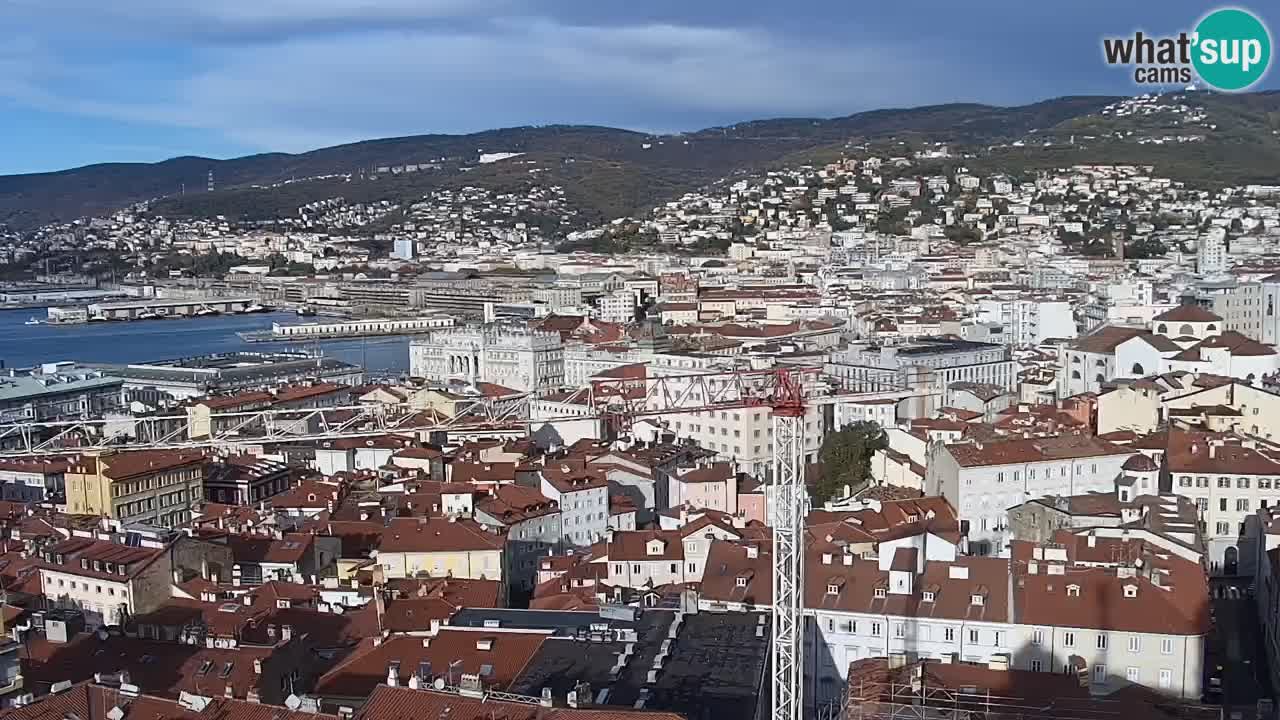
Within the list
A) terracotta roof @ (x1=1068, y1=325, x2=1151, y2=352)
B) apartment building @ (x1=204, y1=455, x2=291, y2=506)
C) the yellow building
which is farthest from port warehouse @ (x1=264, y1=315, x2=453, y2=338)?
the yellow building

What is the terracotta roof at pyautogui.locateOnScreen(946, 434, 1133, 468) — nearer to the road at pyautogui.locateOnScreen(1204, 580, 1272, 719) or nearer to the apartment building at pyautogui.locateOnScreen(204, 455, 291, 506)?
the road at pyautogui.locateOnScreen(1204, 580, 1272, 719)

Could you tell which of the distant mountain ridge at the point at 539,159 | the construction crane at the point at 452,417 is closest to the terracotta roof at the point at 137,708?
the construction crane at the point at 452,417

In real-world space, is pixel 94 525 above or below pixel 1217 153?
below

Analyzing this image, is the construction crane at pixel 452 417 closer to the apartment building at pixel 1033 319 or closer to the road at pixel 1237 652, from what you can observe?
the road at pixel 1237 652

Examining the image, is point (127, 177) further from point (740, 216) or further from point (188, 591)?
point (188, 591)

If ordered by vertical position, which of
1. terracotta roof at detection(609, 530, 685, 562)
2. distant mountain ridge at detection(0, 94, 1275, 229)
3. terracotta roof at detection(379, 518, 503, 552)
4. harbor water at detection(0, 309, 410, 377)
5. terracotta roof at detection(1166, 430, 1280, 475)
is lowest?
harbor water at detection(0, 309, 410, 377)

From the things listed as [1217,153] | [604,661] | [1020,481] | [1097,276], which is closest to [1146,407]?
[1020,481]
